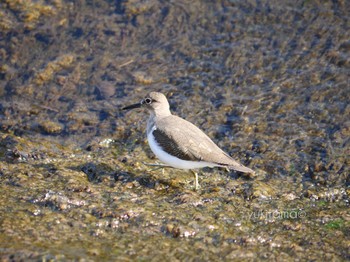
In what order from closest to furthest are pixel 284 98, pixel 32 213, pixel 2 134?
pixel 32 213, pixel 2 134, pixel 284 98

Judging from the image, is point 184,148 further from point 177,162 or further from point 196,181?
point 196,181

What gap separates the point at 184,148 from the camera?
575 centimetres

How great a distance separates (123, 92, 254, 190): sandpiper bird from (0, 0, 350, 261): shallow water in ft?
0.88

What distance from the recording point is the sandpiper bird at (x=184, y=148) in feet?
18.6

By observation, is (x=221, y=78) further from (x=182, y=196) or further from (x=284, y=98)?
(x=182, y=196)

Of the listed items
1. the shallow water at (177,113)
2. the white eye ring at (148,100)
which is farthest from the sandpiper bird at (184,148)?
the white eye ring at (148,100)

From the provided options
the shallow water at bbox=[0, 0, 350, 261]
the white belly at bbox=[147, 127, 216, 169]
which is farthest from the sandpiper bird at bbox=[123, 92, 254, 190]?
the shallow water at bbox=[0, 0, 350, 261]

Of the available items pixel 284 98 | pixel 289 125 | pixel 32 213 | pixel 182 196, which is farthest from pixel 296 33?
pixel 32 213

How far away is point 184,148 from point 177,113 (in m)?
1.47

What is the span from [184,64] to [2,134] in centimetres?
269

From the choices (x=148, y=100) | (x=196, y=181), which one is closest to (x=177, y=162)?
(x=196, y=181)

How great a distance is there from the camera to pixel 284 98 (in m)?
7.19

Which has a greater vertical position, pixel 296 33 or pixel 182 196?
pixel 296 33

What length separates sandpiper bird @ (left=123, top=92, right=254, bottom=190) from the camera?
5680 mm
